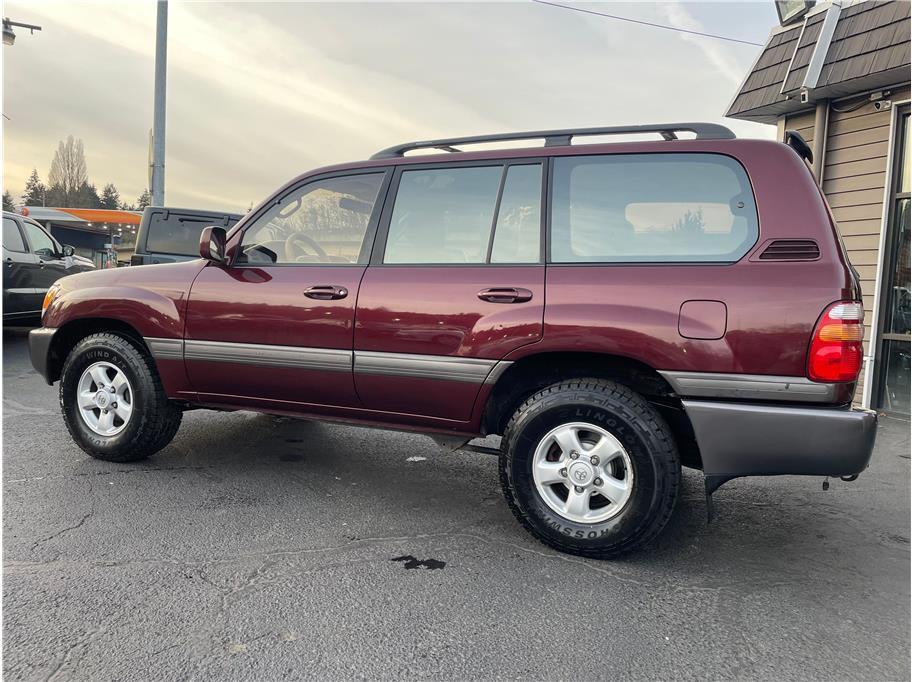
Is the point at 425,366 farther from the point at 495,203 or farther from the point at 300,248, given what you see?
the point at 300,248

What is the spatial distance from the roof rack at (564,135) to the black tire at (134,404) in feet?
6.35

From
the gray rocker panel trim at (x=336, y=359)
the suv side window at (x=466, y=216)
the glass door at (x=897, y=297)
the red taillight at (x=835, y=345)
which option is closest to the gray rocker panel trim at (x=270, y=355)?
the gray rocker panel trim at (x=336, y=359)

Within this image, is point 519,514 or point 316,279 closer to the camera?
point 519,514

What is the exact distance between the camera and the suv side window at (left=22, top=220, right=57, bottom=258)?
9.40m

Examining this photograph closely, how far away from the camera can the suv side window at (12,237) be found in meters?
8.88

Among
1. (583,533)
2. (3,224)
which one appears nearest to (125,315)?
(583,533)

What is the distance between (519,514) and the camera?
10.7 ft

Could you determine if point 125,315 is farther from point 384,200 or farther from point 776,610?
point 776,610

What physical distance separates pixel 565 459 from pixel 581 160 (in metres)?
1.46

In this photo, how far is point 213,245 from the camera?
395 centimetres

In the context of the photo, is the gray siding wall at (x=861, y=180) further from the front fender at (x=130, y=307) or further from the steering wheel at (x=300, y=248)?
the front fender at (x=130, y=307)

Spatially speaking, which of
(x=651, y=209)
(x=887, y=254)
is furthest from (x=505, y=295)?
(x=887, y=254)

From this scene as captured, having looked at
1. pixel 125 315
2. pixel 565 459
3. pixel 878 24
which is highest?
pixel 878 24

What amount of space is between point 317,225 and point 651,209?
187cm
